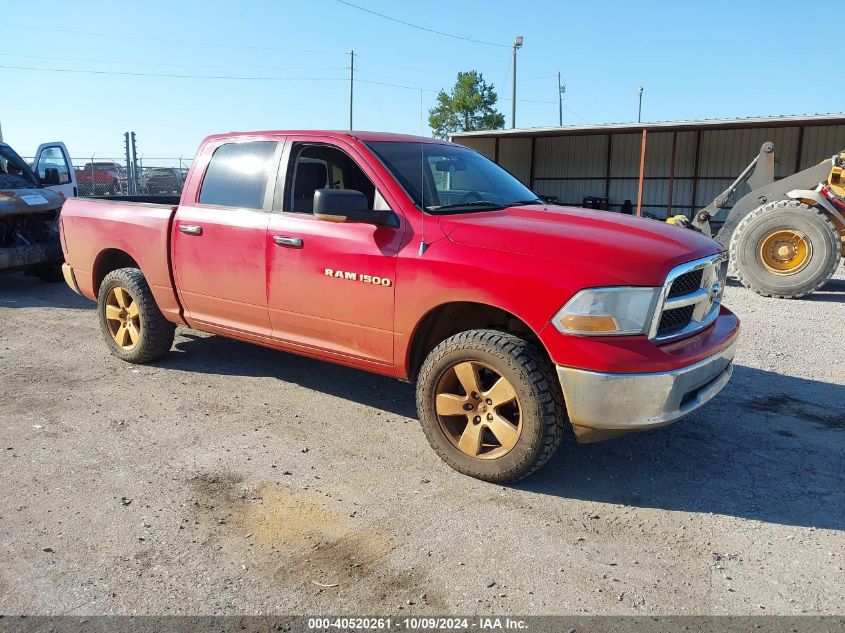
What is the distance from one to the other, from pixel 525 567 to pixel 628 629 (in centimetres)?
52

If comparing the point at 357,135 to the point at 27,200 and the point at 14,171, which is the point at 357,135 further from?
the point at 14,171

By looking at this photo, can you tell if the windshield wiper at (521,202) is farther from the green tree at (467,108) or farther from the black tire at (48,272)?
the green tree at (467,108)

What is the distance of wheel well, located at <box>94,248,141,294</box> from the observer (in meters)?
5.89

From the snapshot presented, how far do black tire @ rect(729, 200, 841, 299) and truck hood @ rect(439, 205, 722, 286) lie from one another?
6764 millimetres

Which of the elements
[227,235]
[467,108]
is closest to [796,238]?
[227,235]

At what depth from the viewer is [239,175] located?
16.0 ft

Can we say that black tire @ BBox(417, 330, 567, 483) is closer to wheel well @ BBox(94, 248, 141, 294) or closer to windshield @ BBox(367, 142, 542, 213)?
windshield @ BBox(367, 142, 542, 213)

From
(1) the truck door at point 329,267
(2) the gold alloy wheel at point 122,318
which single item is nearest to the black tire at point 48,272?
(2) the gold alloy wheel at point 122,318

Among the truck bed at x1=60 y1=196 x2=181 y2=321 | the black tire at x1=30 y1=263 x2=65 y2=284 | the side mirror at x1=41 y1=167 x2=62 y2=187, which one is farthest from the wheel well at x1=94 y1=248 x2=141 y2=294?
the side mirror at x1=41 y1=167 x2=62 y2=187

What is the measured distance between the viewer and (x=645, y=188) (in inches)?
884

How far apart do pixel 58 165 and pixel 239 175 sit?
331 inches

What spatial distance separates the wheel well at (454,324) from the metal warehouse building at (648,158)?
14.7 meters

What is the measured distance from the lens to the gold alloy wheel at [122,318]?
5.73 meters

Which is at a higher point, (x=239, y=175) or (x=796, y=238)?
(x=239, y=175)
